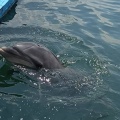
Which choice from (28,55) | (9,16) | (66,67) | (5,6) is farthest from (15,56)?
(5,6)

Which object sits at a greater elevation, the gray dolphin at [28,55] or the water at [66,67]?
the gray dolphin at [28,55]

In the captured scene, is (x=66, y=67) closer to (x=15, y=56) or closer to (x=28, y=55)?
(x=28, y=55)

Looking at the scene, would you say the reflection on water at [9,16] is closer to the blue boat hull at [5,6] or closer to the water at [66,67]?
the water at [66,67]

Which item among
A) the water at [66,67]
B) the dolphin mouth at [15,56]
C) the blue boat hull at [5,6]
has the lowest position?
the water at [66,67]

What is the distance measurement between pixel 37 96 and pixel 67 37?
14.7ft

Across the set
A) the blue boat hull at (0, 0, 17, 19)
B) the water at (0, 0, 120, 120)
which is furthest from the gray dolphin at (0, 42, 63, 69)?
the blue boat hull at (0, 0, 17, 19)

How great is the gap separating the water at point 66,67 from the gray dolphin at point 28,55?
0.23 m

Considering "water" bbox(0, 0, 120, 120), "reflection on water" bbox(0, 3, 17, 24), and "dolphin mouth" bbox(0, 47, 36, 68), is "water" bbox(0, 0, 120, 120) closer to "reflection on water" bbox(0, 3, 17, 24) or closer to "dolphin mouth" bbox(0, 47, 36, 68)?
"reflection on water" bbox(0, 3, 17, 24)

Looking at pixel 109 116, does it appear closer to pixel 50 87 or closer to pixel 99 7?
pixel 50 87

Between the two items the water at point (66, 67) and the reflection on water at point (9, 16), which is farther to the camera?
the reflection on water at point (9, 16)

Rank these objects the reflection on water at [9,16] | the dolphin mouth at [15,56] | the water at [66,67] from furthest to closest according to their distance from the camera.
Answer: the reflection on water at [9,16] → the dolphin mouth at [15,56] → the water at [66,67]

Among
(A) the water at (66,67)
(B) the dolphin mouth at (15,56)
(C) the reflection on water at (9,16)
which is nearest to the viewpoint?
(A) the water at (66,67)

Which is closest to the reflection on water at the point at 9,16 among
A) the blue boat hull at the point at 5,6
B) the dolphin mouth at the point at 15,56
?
the blue boat hull at the point at 5,6

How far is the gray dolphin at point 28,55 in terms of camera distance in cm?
685
